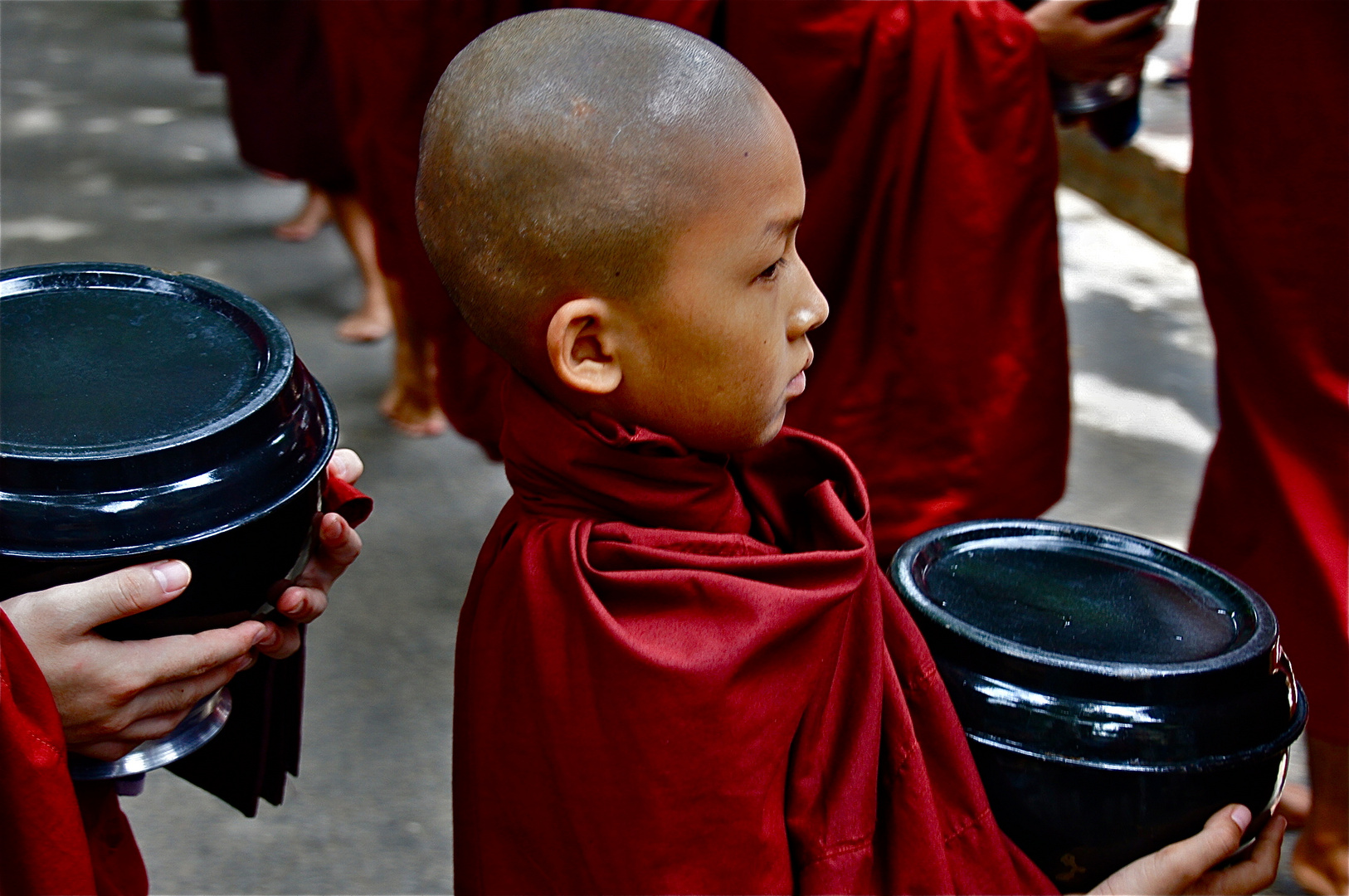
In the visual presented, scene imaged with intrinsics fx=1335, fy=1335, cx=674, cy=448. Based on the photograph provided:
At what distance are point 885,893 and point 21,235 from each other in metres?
4.03

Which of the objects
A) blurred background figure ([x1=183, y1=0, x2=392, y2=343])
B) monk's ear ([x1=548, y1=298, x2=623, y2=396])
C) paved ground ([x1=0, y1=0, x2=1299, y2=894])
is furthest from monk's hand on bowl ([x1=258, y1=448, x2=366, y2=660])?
blurred background figure ([x1=183, y1=0, x2=392, y2=343])

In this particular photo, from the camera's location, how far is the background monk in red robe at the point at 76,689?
33.9 inches

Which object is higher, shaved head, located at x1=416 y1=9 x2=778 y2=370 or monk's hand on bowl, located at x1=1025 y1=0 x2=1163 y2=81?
shaved head, located at x1=416 y1=9 x2=778 y2=370

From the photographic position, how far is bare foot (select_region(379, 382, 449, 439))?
3.14m

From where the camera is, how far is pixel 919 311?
185cm

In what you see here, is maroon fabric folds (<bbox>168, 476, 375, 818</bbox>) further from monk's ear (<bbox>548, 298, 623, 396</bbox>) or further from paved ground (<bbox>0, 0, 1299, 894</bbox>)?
paved ground (<bbox>0, 0, 1299, 894</bbox>)

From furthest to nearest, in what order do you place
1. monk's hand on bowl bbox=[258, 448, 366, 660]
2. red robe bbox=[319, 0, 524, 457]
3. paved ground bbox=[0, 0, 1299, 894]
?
red robe bbox=[319, 0, 524, 457]
paved ground bbox=[0, 0, 1299, 894]
monk's hand on bowl bbox=[258, 448, 366, 660]

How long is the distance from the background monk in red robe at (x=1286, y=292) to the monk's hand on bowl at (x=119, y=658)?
1203mm

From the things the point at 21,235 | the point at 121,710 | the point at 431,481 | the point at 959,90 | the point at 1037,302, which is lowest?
the point at 21,235

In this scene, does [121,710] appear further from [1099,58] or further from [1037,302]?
[1099,58]

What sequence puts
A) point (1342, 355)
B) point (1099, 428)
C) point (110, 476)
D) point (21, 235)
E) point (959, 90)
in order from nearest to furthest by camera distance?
point (110, 476) < point (1342, 355) < point (959, 90) < point (1099, 428) < point (21, 235)

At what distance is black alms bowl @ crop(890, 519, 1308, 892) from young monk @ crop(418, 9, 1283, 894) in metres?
0.03

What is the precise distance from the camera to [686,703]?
33.9 inches

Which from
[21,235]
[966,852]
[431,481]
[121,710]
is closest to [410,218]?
[431,481]
